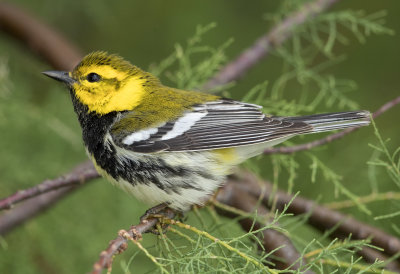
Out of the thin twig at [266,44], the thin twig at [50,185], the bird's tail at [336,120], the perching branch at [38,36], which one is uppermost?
the perching branch at [38,36]

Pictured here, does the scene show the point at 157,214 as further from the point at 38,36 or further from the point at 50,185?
the point at 38,36

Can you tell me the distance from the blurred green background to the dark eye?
658mm

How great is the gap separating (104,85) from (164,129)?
0.38m

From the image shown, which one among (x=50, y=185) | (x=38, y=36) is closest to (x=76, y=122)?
(x=38, y=36)

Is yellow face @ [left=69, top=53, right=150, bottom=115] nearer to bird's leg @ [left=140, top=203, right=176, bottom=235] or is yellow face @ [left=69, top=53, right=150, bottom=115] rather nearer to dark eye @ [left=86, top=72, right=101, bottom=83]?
dark eye @ [left=86, top=72, right=101, bottom=83]

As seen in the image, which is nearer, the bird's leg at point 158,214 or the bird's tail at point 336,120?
the bird's leg at point 158,214

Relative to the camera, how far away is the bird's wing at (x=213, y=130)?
8.91 feet

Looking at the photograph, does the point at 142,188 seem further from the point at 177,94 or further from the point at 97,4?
the point at 97,4

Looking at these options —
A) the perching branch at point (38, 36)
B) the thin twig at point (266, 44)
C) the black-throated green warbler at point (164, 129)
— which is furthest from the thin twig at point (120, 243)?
the perching branch at point (38, 36)

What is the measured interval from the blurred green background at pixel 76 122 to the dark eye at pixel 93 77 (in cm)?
66

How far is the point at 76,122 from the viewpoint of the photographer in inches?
156

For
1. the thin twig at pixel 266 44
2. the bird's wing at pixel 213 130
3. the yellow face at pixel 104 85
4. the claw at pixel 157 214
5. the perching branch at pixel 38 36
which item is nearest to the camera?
the claw at pixel 157 214

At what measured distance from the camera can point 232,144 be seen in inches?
108

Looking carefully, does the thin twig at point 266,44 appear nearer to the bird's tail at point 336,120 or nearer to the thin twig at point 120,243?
the bird's tail at point 336,120
